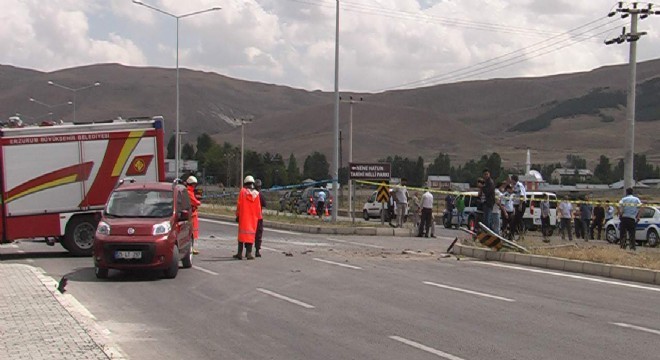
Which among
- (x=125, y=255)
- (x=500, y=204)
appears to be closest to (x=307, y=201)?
(x=500, y=204)

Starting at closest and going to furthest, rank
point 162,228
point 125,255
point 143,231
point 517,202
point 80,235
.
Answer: point 125,255 → point 143,231 → point 162,228 → point 80,235 → point 517,202

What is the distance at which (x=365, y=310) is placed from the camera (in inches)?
479

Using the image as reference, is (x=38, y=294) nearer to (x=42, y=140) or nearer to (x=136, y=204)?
(x=136, y=204)

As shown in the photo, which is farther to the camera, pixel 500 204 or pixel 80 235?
pixel 500 204

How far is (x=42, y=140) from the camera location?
66.7 ft

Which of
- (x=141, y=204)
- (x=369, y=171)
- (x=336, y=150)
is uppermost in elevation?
(x=336, y=150)

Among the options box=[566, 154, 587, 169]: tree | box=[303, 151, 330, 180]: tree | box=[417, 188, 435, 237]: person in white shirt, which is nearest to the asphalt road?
box=[417, 188, 435, 237]: person in white shirt

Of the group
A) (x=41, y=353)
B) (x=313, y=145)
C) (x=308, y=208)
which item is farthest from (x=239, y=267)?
(x=313, y=145)

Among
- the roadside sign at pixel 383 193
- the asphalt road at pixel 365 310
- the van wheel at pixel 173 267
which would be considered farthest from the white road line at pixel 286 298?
the roadside sign at pixel 383 193

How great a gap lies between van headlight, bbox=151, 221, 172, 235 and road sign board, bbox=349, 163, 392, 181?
59.3 feet

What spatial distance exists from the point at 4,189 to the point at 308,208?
1233 inches

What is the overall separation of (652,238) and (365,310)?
20.5 metres

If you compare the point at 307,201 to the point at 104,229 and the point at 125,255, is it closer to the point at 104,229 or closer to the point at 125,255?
the point at 104,229

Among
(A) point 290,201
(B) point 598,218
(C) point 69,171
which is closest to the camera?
(C) point 69,171
